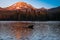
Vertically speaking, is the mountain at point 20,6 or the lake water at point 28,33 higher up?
the mountain at point 20,6

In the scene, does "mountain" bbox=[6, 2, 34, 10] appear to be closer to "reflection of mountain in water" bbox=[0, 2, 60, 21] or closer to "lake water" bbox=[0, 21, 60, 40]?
"reflection of mountain in water" bbox=[0, 2, 60, 21]

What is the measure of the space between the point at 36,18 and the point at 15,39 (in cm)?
1095

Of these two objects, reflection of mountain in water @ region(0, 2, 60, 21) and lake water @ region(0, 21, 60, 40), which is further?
reflection of mountain in water @ region(0, 2, 60, 21)

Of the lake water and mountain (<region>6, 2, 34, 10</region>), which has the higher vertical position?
mountain (<region>6, 2, 34, 10</region>)

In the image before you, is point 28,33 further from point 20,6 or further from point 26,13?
point 20,6

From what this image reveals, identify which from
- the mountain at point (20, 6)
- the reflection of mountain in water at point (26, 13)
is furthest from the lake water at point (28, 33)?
the mountain at point (20, 6)

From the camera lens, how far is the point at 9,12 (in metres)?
23.3

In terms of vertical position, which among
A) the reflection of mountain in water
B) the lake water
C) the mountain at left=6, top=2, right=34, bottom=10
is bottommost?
the lake water

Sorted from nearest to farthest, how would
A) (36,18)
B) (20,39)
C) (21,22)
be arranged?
(20,39) → (36,18) → (21,22)

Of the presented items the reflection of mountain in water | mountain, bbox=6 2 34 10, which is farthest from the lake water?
mountain, bbox=6 2 34 10

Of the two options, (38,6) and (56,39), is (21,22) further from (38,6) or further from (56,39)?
(56,39)

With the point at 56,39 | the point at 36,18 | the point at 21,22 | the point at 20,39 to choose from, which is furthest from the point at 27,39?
the point at 21,22

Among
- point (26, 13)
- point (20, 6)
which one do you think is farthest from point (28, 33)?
point (20, 6)

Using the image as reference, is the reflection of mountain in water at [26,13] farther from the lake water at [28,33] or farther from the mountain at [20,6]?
the lake water at [28,33]
